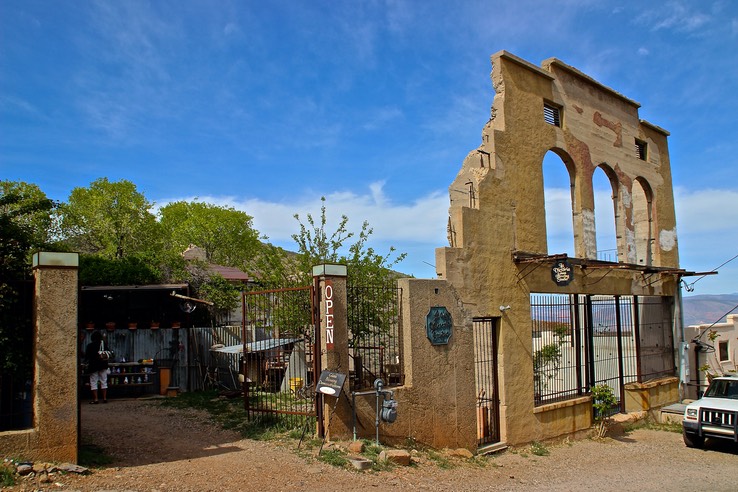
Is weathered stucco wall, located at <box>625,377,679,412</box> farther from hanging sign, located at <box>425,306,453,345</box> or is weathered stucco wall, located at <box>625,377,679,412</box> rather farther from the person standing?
the person standing

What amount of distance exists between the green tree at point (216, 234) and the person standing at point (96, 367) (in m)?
31.2

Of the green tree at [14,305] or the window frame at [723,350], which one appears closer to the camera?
the green tree at [14,305]

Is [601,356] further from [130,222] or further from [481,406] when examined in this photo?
[130,222]

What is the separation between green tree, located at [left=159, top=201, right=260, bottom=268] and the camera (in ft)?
156

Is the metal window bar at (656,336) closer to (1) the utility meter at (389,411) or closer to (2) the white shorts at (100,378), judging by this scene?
(1) the utility meter at (389,411)

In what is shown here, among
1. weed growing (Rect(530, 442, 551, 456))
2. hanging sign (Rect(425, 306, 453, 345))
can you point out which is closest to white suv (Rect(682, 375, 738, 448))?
weed growing (Rect(530, 442, 551, 456))

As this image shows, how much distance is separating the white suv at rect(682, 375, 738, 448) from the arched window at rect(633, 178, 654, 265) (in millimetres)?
5071

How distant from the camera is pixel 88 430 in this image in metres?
11.1

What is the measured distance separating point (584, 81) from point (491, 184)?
18.0 feet

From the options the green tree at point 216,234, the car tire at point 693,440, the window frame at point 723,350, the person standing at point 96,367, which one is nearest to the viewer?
the car tire at point 693,440

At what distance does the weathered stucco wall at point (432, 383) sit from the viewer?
34.3 feet

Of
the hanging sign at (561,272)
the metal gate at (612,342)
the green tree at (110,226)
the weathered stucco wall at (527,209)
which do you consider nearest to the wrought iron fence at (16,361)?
the weathered stucco wall at (527,209)

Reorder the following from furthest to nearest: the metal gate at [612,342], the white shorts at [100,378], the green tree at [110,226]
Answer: the green tree at [110,226] → the metal gate at [612,342] → the white shorts at [100,378]

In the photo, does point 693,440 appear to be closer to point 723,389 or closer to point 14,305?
point 723,389
